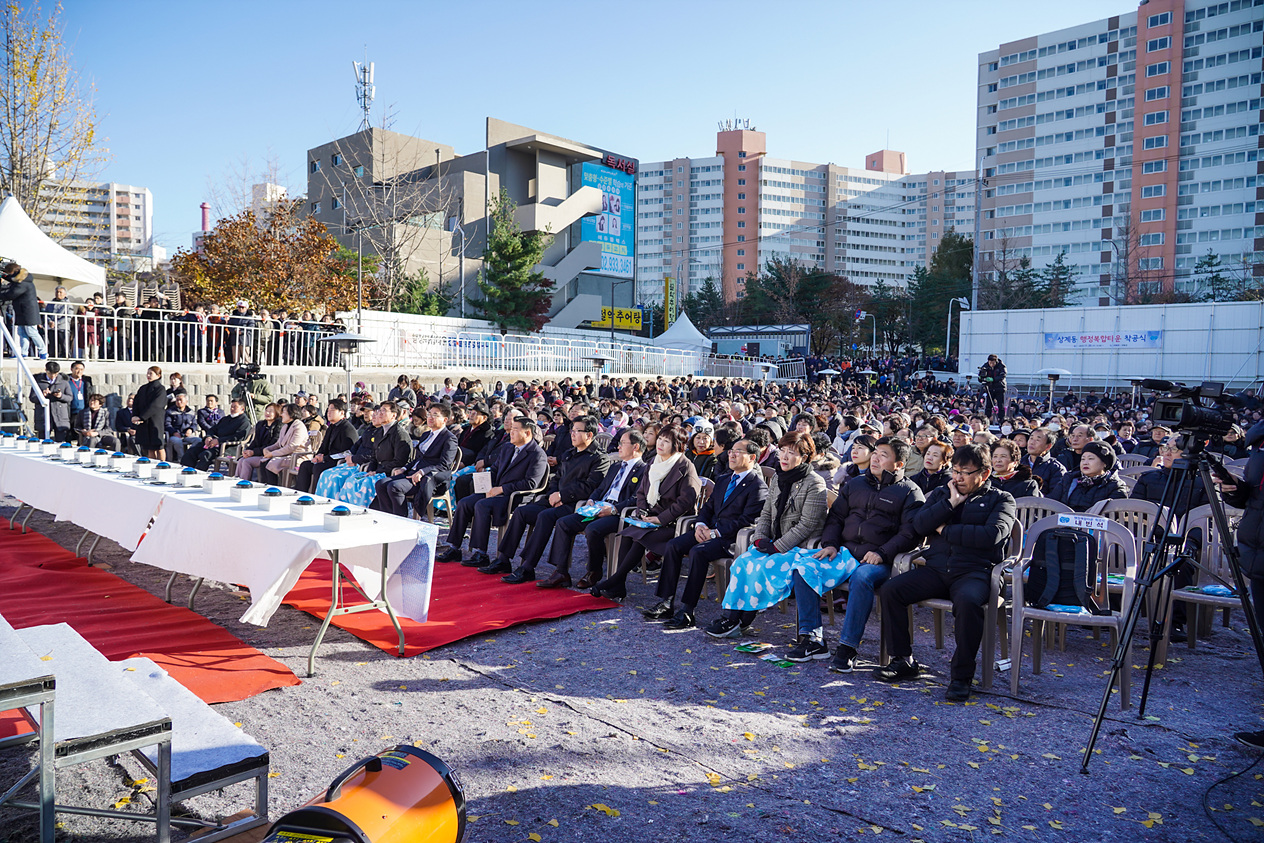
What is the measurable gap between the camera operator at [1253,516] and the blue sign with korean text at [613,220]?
41353 millimetres

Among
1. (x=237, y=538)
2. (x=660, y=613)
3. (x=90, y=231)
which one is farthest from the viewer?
(x=90, y=231)

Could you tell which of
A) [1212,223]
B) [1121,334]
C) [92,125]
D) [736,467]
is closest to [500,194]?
[92,125]

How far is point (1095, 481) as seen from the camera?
6.16m

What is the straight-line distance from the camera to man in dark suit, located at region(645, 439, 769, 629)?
557 cm

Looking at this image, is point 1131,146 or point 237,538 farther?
point 1131,146

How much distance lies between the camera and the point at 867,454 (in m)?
5.72

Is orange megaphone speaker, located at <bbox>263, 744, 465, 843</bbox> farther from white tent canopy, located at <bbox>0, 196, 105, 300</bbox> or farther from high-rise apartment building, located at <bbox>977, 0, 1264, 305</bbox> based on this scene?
high-rise apartment building, located at <bbox>977, 0, 1264, 305</bbox>

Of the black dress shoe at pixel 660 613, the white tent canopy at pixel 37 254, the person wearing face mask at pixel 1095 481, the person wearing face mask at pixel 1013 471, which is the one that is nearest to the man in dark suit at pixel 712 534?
the black dress shoe at pixel 660 613

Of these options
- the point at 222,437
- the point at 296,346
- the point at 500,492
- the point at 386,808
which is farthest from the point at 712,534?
the point at 296,346

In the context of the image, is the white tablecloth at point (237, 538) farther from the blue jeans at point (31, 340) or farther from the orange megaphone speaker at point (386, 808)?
the blue jeans at point (31, 340)

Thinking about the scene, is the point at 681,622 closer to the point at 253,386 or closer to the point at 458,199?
the point at 253,386

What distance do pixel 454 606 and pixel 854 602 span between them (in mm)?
2853

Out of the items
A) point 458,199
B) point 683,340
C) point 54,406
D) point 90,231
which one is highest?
point 458,199

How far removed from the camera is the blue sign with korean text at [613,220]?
144 feet
